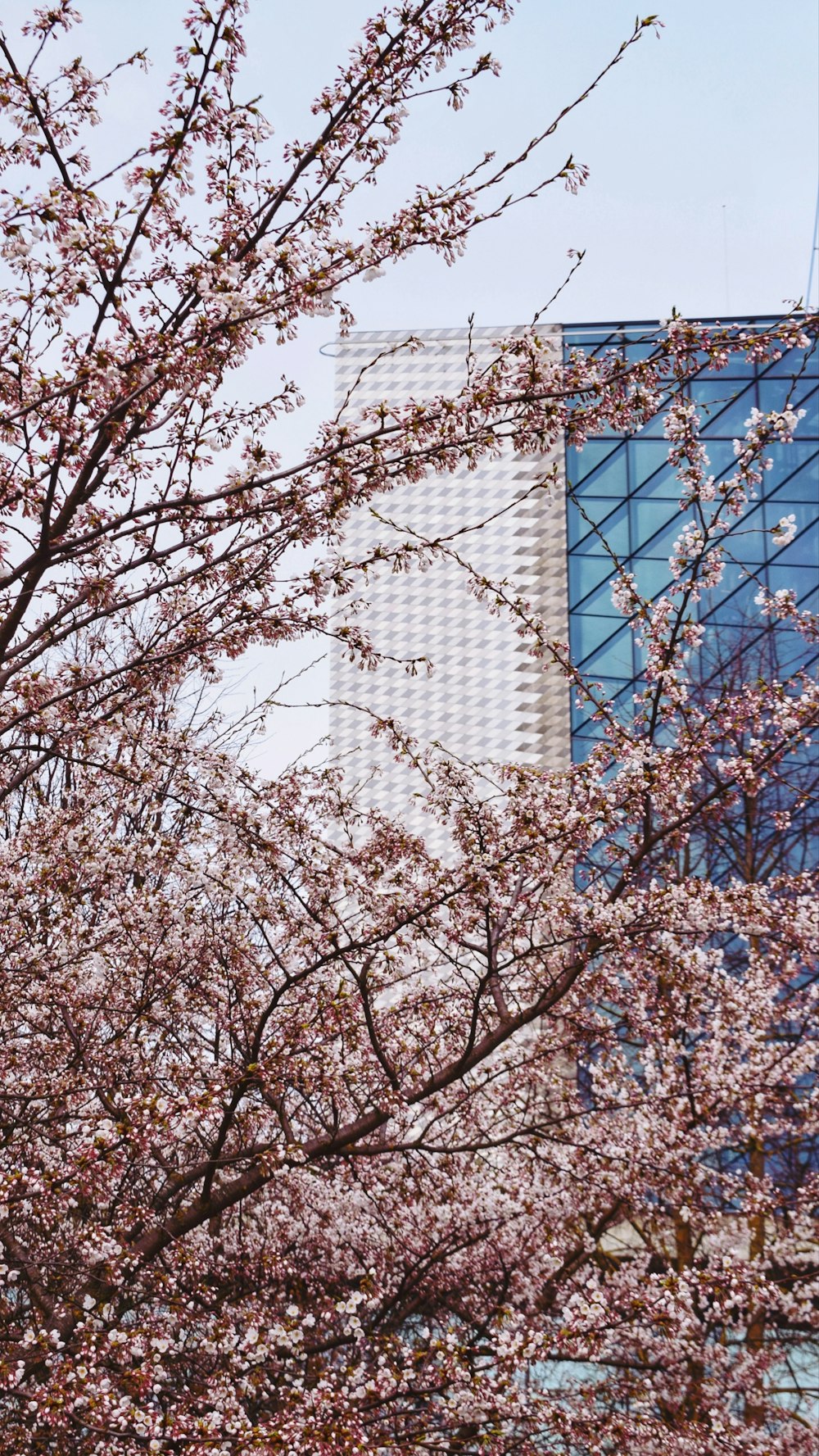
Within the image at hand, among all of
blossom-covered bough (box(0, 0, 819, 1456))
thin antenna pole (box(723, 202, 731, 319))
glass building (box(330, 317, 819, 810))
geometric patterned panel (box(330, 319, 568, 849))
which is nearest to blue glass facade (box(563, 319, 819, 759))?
glass building (box(330, 317, 819, 810))

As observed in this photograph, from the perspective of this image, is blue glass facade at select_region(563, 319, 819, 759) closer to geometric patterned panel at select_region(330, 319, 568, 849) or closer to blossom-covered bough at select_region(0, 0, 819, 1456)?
geometric patterned panel at select_region(330, 319, 568, 849)

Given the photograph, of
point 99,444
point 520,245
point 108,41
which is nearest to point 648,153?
point 520,245

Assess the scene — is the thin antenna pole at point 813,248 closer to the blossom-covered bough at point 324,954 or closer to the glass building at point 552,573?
the glass building at point 552,573

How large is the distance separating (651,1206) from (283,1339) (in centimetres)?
337

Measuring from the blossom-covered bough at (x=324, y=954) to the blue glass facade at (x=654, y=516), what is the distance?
12641 millimetres

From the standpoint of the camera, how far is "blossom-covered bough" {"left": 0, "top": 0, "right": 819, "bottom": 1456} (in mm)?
2777

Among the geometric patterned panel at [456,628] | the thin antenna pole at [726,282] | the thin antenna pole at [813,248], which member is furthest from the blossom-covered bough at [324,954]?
the thin antenna pole at [726,282]

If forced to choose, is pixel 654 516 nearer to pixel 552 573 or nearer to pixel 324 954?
pixel 552 573

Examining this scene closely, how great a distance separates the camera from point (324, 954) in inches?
165

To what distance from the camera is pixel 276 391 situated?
323 centimetres

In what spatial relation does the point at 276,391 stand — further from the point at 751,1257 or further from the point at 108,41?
the point at 751,1257

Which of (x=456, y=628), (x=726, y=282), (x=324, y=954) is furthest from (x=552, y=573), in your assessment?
(x=324, y=954)

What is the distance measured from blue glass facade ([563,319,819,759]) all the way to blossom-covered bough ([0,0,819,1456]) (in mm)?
12641

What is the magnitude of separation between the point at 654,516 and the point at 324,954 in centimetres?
1666
